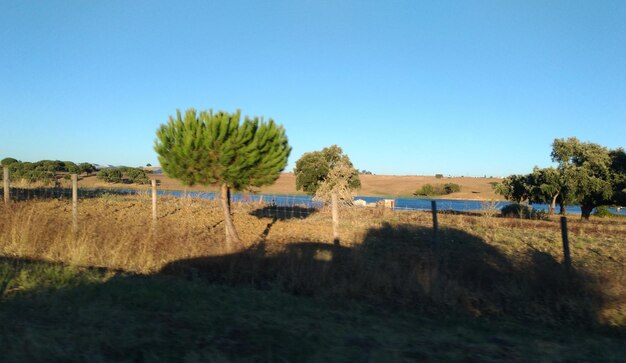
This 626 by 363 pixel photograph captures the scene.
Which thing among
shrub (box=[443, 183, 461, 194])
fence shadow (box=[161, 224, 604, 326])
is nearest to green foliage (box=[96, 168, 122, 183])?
fence shadow (box=[161, 224, 604, 326])

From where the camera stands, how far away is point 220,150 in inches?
414

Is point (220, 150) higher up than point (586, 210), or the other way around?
point (220, 150)

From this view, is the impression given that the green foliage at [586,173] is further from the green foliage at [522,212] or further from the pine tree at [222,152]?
the pine tree at [222,152]

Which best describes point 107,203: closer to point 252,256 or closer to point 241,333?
point 252,256

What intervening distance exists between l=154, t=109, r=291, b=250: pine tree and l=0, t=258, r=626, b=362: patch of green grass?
3.69m

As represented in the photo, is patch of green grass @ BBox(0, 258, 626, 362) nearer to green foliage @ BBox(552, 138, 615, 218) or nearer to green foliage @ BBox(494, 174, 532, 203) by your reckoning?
green foliage @ BBox(552, 138, 615, 218)

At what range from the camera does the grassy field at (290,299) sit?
488cm

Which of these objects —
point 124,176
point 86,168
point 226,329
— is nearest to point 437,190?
point 86,168

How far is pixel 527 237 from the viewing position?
581 inches

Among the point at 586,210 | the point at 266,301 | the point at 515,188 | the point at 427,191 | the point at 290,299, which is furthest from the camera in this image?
the point at 427,191

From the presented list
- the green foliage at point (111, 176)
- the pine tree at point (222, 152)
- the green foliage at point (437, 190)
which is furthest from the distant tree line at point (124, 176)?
the green foliage at point (437, 190)

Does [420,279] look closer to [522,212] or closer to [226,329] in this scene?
[226,329]

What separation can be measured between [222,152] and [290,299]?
4.40 metres

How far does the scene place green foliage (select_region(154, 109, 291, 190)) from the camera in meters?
10.5
